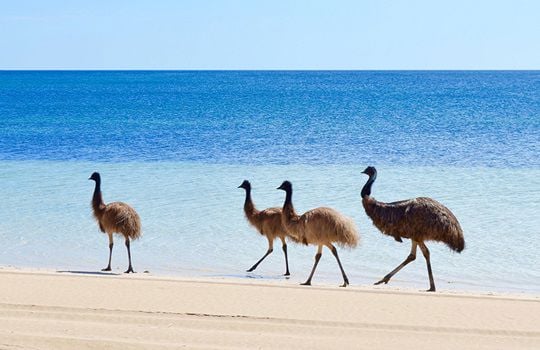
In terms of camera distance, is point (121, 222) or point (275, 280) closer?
point (275, 280)

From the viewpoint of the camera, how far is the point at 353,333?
8.28m

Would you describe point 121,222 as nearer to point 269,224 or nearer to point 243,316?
point 269,224

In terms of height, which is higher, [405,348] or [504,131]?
[504,131]

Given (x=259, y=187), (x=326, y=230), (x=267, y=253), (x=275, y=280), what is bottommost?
(x=275, y=280)

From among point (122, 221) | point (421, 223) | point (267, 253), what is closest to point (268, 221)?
point (267, 253)

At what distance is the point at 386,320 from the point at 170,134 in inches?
1152

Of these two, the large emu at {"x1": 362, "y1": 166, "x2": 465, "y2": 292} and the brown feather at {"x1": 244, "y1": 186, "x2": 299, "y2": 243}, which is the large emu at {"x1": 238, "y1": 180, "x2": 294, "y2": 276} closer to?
the brown feather at {"x1": 244, "y1": 186, "x2": 299, "y2": 243}

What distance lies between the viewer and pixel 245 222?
15.3 metres

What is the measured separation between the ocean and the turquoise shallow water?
3cm

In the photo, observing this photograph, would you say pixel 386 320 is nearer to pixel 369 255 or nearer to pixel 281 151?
pixel 369 255

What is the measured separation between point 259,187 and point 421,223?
30.0 ft

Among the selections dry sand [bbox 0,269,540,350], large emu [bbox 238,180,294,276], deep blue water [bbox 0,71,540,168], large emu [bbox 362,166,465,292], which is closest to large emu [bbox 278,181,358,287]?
large emu [bbox 362,166,465,292]

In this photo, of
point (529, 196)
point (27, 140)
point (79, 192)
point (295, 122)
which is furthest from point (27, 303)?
point (295, 122)

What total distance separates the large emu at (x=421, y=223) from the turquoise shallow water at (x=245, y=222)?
588mm
